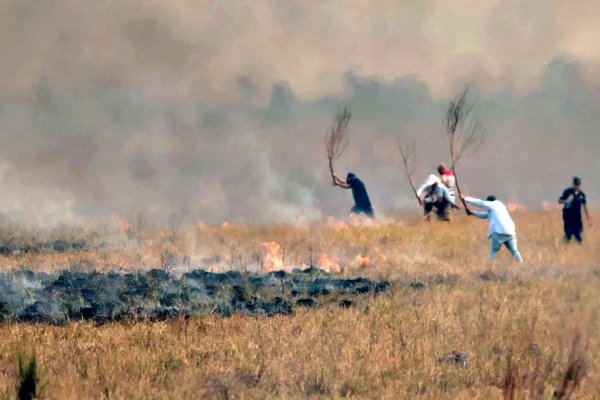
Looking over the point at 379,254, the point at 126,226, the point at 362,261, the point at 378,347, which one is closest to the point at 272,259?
the point at 362,261

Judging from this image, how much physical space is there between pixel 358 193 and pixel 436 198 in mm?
2827

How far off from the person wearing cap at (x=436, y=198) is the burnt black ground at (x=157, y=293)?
8.74 metres

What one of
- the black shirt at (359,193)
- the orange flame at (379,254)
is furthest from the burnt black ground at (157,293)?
the black shirt at (359,193)

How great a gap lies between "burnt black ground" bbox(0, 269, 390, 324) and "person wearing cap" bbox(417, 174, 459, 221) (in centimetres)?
874

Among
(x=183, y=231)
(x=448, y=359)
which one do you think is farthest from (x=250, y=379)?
(x=183, y=231)

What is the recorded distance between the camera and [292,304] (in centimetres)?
1170

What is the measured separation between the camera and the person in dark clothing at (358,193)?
25.3m

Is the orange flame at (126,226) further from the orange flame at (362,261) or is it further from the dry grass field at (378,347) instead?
the dry grass field at (378,347)

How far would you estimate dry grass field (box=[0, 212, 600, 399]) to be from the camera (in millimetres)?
6723

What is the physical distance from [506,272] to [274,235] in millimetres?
7814

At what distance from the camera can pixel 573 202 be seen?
17828 millimetres

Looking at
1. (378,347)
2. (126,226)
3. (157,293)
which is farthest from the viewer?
(126,226)

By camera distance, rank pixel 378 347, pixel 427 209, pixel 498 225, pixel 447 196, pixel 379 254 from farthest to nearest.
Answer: pixel 427 209 → pixel 447 196 → pixel 379 254 → pixel 498 225 → pixel 378 347

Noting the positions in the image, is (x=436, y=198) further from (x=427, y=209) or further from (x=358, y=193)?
(x=358, y=193)
